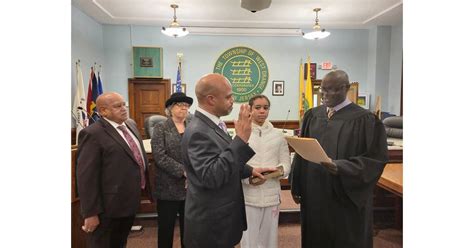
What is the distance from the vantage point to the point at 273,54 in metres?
7.59

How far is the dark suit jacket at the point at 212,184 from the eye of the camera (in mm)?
1378

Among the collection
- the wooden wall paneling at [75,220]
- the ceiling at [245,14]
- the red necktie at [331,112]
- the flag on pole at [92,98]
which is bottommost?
the wooden wall paneling at [75,220]

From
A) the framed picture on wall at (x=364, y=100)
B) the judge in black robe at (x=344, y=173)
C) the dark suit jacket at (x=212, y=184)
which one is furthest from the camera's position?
the framed picture on wall at (x=364, y=100)

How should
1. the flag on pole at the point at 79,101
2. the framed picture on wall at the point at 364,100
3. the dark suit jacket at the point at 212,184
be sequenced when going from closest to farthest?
the dark suit jacket at the point at 212,184 < the flag on pole at the point at 79,101 < the framed picture on wall at the point at 364,100

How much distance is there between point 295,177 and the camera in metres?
2.13

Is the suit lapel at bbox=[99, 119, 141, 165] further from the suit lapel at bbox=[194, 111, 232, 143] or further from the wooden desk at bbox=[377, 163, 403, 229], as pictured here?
the wooden desk at bbox=[377, 163, 403, 229]

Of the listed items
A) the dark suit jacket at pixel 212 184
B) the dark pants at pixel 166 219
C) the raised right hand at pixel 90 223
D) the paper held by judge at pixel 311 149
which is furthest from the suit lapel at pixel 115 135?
the paper held by judge at pixel 311 149

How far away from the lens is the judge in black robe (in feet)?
5.78

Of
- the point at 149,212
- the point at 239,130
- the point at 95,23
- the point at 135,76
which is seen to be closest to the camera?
the point at 239,130

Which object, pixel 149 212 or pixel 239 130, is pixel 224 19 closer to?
pixel 149 212

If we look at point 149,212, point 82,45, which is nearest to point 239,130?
point 149,212

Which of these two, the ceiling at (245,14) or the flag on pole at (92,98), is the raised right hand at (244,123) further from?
the flag on pole at (92,98)

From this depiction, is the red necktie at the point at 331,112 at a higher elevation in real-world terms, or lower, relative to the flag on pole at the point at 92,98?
lower
